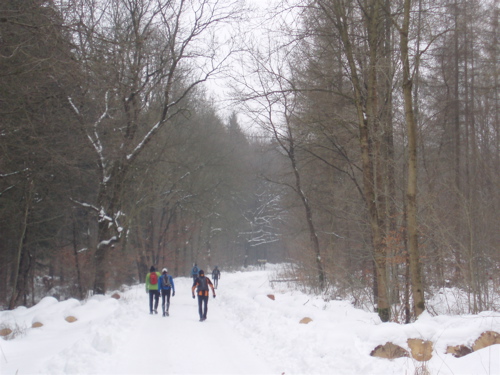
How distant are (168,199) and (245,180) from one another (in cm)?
1238

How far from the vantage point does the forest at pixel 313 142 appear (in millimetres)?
9703

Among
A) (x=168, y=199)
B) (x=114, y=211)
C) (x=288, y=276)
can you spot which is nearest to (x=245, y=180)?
(x=168, y=199)

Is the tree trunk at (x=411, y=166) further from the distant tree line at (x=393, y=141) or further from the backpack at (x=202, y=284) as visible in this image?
the backpack at (x=202, y=284)

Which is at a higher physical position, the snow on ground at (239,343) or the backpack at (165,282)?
the backpack at (165,282)

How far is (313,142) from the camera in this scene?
14.2m

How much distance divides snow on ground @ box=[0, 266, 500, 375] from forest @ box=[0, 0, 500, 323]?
5.55 feet

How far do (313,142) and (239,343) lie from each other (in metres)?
6.44

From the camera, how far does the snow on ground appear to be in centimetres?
698

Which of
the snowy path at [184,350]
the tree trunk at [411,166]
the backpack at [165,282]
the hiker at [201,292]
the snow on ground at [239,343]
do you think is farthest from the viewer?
the backpack at [165,282]

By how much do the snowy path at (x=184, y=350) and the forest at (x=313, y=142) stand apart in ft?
11.5

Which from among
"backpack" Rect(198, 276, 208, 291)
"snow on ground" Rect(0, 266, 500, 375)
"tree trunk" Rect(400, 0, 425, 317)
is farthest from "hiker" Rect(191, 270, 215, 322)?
"tree trunk" Rect(400, 0, 425, 317)

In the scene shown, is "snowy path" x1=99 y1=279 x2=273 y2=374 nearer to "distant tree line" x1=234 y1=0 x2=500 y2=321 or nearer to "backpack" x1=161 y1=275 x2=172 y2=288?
"backpack" x1=161 y1=275 x2=172 y2=288

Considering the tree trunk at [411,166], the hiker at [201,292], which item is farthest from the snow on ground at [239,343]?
the tree trunk at [411,166]

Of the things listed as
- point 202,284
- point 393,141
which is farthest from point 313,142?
point 202,284
